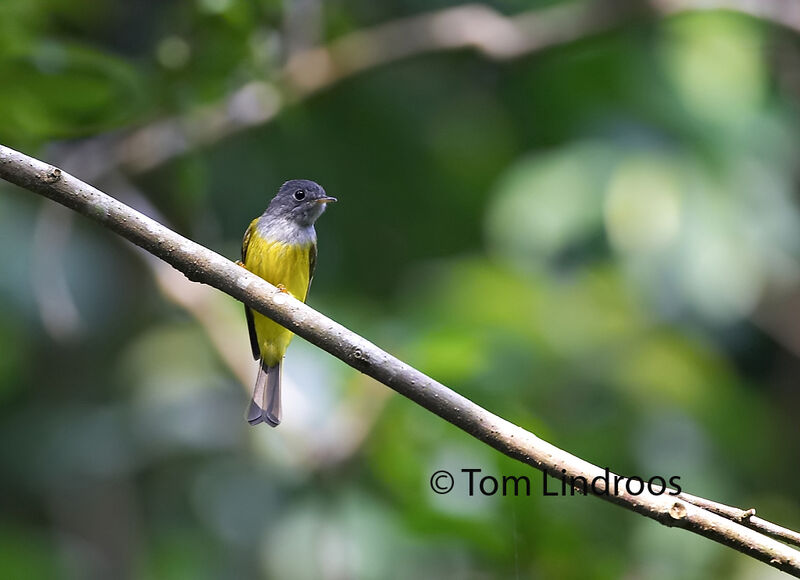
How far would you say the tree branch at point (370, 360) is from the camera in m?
2.11

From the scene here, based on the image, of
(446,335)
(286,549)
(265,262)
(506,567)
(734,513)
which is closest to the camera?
(734,513)

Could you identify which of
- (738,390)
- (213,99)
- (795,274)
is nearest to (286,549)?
(213,99)

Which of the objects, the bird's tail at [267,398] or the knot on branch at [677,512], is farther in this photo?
the bird's tail at [267,398]

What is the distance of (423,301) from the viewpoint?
6090 millimetres

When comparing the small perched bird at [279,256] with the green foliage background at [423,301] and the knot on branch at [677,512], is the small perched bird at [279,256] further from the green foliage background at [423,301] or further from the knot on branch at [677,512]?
the knot on branch at [677,512]

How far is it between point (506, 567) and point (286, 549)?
65.7 inches

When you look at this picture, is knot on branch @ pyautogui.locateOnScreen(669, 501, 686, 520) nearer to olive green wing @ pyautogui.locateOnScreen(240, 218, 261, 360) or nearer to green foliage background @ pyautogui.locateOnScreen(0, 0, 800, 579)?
olive green wing @ pyautogui.locateOnScreen(240, 218, 261, 360)

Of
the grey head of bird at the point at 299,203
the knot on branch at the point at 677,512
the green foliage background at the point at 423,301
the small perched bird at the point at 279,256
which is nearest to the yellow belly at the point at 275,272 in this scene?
the small perched bird at the point at 279,256

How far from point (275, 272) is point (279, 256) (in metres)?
0.06

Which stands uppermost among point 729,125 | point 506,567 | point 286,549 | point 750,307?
point 729,125

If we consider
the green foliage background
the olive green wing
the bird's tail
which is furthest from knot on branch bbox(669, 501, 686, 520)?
the green foliage background

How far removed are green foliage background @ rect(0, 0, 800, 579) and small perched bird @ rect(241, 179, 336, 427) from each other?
1.05 metres

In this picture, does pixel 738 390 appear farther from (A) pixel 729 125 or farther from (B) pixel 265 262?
(B) pixel 265 262

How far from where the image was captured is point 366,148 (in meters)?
6.79
